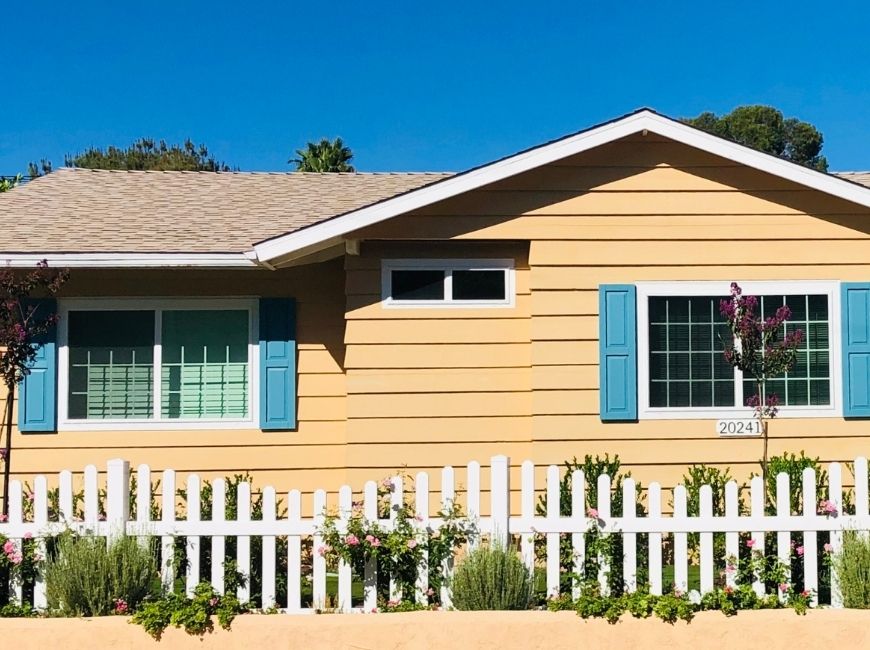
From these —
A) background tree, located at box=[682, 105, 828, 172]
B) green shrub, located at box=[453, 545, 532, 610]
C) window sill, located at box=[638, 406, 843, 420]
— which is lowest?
green shrub, located at box=[453, 545, 532, 610]

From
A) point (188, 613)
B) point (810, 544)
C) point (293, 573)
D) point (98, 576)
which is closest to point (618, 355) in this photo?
point (810, 544)

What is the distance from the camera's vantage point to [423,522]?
19.9 feet

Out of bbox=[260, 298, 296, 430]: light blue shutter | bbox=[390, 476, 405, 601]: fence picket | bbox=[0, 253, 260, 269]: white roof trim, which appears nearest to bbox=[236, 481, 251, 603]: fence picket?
bbox=[390, 476, 405, 601]: fence picket

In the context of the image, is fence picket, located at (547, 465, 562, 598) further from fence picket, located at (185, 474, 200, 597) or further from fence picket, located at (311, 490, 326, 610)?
fence picket, located at (185, 474, 200, 597)

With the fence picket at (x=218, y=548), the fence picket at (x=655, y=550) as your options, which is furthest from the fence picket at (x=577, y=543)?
the fence picket at (x=218, y=548)

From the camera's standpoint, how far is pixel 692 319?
8.69 m

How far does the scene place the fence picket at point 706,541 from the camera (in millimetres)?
6102

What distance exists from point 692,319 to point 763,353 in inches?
58.0

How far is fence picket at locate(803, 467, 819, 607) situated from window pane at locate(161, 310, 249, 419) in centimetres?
532

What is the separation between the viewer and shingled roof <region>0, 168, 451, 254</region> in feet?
29.7

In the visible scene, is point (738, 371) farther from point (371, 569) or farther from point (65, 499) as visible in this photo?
point (65, 499)

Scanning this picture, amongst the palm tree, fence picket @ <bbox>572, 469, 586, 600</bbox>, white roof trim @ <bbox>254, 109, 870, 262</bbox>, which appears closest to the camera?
fence picket @ <bbox>572, 469, 586, 600</bbox>

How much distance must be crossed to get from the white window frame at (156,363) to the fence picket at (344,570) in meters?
3.40

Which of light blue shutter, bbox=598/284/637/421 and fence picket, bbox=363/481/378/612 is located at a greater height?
light blue shutter, bbox=598/284/637/421
